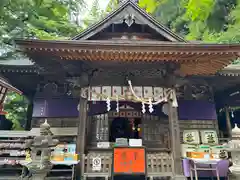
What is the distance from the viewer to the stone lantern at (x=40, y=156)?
5121mm

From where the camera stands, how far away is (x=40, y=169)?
5.10 m

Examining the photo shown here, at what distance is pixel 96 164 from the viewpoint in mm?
6352

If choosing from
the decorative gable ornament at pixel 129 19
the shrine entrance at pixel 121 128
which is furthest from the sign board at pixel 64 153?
the decorative gable ornament at pixel 129 19

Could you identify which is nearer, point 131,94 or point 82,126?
point 82,126

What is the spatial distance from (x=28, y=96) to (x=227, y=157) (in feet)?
34.2

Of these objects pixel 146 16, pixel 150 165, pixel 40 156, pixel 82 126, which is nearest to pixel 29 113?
pixel 82 126

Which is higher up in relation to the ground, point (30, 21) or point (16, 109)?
point (30, 21)

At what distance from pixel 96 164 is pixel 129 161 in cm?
115

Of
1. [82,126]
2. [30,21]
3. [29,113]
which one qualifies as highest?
[30,21]

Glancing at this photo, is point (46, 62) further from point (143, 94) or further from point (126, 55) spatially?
point (143, 94)

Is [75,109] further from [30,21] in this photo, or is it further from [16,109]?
[16,109]

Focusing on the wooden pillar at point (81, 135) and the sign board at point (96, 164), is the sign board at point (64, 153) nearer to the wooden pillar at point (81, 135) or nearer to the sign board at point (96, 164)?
the wooden pillar at point (81, 135)

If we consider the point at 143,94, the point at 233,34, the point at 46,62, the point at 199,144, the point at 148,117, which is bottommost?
the point at 199,144

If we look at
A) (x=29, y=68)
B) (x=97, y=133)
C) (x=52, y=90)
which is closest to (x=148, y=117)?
(x=97, y=133)
